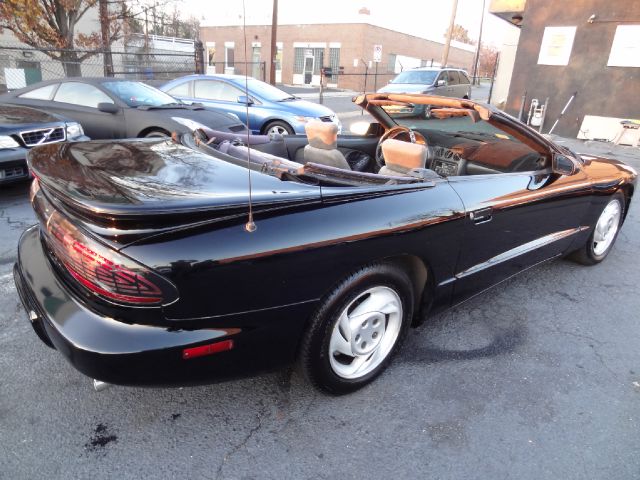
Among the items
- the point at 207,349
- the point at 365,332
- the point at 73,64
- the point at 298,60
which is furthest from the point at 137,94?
the point at 298,60

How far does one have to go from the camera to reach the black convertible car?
1715 millimetres

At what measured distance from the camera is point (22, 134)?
16.8 ft

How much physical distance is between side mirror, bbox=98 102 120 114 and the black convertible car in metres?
4.29

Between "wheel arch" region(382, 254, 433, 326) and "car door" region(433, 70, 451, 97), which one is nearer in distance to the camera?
"wheel arch" region(382, 254, 433, 326)

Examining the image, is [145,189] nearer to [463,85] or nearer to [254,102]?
[254,102]

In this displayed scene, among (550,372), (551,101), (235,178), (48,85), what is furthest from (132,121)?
(551,101)

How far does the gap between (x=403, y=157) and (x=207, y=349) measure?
5.16 feet

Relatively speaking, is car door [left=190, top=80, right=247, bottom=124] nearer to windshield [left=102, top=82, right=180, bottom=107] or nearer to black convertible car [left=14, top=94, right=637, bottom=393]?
windshield [left=102, top=82, right=180, bottom=107]

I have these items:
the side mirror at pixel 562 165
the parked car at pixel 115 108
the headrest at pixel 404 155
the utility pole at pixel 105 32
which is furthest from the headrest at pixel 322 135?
the utility pole at pixel 105 32

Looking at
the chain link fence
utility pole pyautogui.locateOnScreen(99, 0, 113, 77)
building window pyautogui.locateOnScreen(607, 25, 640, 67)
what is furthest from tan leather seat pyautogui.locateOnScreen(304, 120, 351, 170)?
A: utility pole pyautogui.locateOnScreen(99, 0, 113, 77)

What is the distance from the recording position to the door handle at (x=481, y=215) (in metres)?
2.63

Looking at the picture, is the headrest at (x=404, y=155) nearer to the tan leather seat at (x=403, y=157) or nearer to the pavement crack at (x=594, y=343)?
the tan leather seat at (x=403, y=157)

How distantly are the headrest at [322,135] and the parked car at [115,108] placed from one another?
13.0ft

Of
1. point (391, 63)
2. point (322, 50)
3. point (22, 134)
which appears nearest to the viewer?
point (22, 134)
